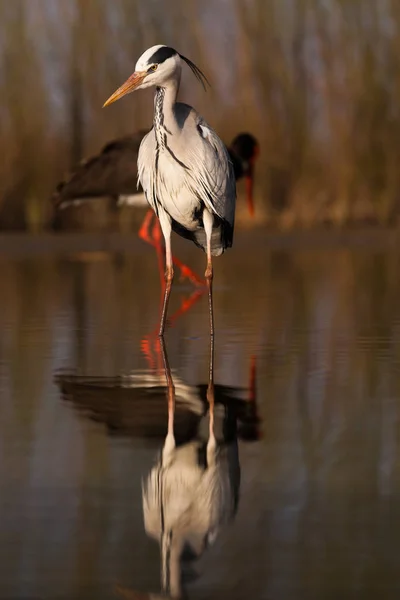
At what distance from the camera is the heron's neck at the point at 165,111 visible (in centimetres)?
750

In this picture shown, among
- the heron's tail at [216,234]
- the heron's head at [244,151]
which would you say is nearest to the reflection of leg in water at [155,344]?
the heron's tail at [216,234]

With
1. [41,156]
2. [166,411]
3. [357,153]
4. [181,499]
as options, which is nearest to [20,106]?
[41,156]

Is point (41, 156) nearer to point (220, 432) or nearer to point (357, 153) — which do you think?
point (357, 153)

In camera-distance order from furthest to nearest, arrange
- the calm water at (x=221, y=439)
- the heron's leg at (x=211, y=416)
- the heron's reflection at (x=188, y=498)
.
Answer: the heron's leg at (x=211, y=416) < the heron's reflection at (x=188, y=498) < the calm water at (x=221, y=439)

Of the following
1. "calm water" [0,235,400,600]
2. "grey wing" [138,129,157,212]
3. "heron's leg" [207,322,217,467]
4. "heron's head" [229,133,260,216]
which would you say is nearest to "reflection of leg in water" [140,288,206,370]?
"calm water" [0,235,400,600]

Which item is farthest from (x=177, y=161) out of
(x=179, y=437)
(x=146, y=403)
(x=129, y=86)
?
(x=179, y=437)

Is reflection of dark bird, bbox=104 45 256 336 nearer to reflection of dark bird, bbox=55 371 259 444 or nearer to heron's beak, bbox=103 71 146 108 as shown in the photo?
heron's beak, bbox=103 71 146 108

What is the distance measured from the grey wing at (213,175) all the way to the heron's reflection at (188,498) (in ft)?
9.25

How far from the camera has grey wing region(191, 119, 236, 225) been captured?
746 centimetres

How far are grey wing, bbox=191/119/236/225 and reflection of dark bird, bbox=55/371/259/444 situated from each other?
1428 millimetres

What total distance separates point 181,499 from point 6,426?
133 centimetres

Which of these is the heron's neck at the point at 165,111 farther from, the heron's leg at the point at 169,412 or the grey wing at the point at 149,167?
the heron's leg at the point at 169,412

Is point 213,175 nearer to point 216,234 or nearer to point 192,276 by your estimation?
point 216,234

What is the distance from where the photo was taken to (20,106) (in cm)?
1510
